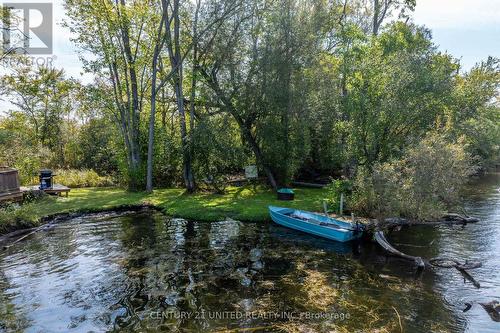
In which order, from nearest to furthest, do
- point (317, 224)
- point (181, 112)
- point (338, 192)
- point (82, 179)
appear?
point (317, 224) → point (338, 192) → point (181, 112) → point (82, 179)

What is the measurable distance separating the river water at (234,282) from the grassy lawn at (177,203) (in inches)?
60.3

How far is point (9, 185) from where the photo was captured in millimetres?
17109

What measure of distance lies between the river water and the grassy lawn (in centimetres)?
153

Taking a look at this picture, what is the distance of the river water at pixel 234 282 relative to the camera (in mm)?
8586

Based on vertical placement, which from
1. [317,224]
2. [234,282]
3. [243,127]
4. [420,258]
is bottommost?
[234,282]

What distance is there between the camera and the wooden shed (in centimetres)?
1669

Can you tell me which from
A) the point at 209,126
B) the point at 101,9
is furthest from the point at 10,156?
the point at 209,126

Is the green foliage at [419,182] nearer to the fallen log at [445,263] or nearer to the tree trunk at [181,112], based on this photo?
the fallen log at [445,263]

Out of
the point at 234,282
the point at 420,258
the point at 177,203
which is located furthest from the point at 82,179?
the point at 420,258

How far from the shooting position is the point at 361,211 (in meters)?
17.0

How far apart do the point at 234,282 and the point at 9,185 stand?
1356cm

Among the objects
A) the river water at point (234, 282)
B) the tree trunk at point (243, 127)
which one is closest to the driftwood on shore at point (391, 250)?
the river water at point (234, 282)

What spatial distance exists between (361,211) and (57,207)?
53.6ft

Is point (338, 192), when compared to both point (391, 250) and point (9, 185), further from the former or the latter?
point (9, 185)
